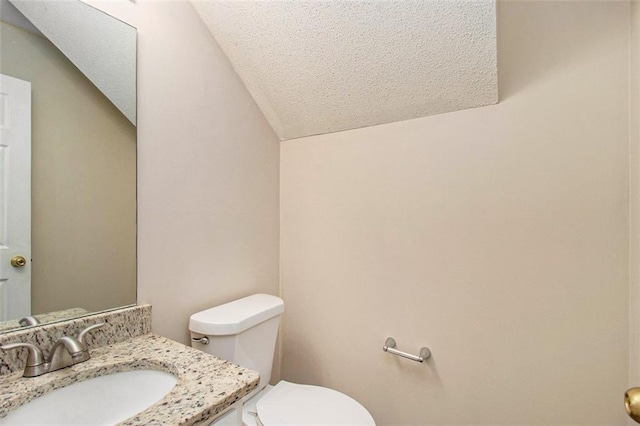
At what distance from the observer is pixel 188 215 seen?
4.02ft

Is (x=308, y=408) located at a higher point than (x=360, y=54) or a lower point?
lower

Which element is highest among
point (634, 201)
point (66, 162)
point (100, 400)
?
point (66, 162)

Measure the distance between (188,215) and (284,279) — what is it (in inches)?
27.4

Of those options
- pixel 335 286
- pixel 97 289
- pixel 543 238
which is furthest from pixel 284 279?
→ pixel 543 238

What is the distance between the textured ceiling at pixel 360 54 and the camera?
40.3 inches

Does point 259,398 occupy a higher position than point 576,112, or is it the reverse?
point 576,112

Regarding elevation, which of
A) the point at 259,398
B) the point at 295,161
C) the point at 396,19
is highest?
the point at 396,19

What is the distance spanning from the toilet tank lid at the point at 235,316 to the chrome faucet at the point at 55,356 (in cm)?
37

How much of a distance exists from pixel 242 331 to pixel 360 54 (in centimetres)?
120

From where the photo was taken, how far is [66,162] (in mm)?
942

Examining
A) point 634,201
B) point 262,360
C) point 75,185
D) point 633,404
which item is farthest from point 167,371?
point 634,201

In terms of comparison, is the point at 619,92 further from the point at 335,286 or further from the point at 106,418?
the point at 106,418

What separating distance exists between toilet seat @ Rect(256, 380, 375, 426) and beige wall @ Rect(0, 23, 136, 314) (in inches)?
26.9

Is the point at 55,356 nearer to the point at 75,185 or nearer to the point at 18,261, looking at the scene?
the point at 18,261
